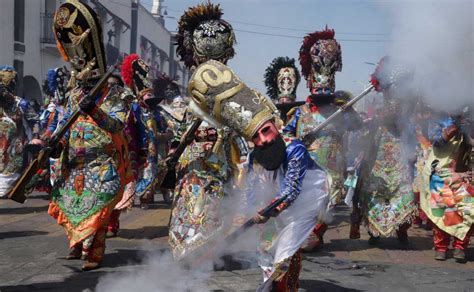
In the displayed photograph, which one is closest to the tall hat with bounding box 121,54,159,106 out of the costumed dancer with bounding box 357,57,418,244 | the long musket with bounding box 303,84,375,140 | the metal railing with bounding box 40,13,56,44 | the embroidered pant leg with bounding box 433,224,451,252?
the long musket with bounding box 303,84,375,140

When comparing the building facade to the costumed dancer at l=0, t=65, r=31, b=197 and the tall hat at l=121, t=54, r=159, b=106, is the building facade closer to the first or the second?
the costumed dancer at l=0, t=65, r=31, b=197

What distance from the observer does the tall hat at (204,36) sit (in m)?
5.57

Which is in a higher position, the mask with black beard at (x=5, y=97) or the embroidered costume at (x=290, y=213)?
the mask with black beard at (x=5, y=97)

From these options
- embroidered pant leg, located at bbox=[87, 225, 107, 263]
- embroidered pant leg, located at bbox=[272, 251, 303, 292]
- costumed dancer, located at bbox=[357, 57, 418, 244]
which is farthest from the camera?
costumed dancer, located at bbox=[357, 57, 418, 244]

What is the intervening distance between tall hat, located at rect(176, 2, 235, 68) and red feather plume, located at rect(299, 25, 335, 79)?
2.07m

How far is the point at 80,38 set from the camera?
18.9 ft

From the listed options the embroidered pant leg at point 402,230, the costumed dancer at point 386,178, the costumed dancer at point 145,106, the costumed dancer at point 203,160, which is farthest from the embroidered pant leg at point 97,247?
the embroidered pant leg at point 402,230

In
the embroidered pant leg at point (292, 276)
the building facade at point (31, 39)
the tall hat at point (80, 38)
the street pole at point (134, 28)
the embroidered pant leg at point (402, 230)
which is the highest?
the street pole at point (134, 28)

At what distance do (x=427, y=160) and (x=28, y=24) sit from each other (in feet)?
73.2

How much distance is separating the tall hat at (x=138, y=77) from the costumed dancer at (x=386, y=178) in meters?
3.58

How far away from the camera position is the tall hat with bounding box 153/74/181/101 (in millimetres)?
11430

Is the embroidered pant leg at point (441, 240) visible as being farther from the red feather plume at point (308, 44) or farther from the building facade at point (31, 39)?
the building facade at point (31, 39)

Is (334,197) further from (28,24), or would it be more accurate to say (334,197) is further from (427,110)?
(28,24)

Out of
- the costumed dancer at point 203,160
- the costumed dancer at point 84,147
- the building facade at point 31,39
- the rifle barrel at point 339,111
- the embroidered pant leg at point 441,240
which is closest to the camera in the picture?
the costumed dancer at point 203,160
